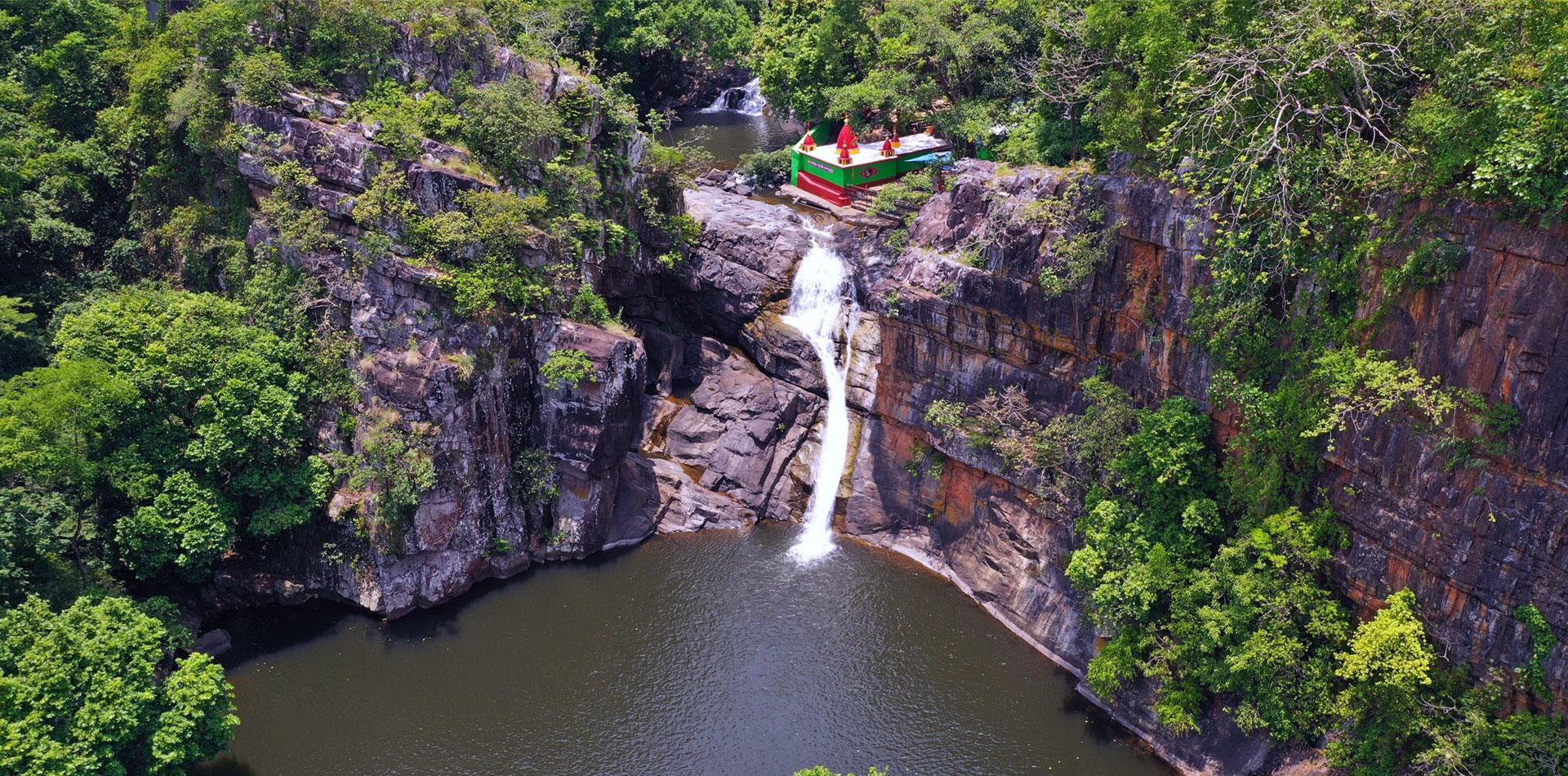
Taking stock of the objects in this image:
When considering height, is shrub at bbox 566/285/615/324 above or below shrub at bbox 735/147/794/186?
below

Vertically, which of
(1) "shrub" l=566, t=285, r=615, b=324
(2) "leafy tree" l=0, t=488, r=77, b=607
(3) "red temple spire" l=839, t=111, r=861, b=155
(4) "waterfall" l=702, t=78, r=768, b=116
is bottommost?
(2) "leafy tree" l=0, t=488, r=77, b=607

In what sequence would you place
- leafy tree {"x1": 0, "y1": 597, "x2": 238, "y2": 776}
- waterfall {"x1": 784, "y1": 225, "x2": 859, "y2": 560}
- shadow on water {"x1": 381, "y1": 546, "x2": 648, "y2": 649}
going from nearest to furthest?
leafy tree {"x1": 0, "y1": 597, "x2": 238, "y2": 776}, shadow on water {"x1": 381, "y1": 546, "x2": 648, "y2": 649}, waterfall {"x1": 784, "y1": 225, "x2": 859, "y2": 560}

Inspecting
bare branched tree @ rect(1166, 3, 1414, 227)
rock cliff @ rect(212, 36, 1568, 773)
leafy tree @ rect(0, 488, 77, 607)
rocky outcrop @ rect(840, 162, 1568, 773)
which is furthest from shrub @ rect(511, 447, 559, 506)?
bare branched tree @ rect(1166, 3, 1414, 227)

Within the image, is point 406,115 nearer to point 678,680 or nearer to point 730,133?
point 678,680

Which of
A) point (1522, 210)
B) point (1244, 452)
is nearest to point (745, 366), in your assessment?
point (1244, 452)

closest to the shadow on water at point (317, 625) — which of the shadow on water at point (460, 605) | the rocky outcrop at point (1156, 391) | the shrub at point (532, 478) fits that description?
the shadow on water at point (460, 605)

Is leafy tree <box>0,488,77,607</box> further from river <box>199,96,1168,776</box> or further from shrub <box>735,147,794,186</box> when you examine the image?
shrub <box>735,147,794,186</box>

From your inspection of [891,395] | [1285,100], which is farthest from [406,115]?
[1285,100]

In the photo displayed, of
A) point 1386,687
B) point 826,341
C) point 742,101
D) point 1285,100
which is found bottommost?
point 1386,687

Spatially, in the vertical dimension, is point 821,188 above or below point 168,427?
above
